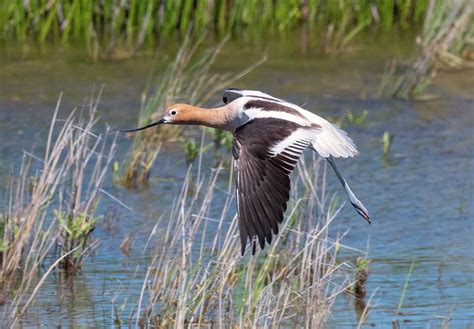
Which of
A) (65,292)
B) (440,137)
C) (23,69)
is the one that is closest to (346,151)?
(65,292)

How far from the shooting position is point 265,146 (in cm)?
506

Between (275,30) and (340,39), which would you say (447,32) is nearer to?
(340,39)

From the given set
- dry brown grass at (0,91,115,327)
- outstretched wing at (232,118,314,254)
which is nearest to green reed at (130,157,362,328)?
outstretched wing at (232,118,314,254)

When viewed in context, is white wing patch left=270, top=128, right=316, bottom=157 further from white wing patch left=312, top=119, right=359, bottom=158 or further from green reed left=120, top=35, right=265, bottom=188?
green reed left=120, top=35, right=265, bottom=188

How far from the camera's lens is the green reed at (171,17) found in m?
9.77

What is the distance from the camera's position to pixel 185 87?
8023mm

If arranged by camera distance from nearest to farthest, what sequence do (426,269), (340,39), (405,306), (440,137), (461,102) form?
1. (405,306)
2. (426,269)
3. (440,137)
4. (461,102)
5. (340,39)

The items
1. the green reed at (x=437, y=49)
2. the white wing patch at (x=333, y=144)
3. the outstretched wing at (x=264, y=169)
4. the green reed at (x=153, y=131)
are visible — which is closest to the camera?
the outstretched wing at (x=264, y=169)

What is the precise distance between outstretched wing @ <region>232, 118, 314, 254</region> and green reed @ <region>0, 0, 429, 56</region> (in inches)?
182

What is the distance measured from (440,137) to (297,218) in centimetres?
278

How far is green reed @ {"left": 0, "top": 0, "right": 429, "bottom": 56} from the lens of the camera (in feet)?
32.0

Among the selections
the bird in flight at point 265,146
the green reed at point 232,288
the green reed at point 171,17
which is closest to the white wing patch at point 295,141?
the bird in flight at point 265,146

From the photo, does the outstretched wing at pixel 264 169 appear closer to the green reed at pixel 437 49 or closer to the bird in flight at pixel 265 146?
the bird in flight at pixel 265 146

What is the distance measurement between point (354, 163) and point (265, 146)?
256 cm
